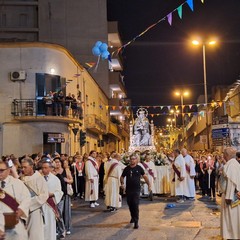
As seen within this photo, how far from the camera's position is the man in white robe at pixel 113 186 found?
14.7m

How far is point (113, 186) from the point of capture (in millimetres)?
14844

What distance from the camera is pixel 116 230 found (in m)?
11.2

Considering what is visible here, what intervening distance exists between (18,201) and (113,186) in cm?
881

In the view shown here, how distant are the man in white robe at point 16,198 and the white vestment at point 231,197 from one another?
4.10 metres

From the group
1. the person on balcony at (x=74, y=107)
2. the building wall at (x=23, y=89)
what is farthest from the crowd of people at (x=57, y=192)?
the person on balcony at (x=74, y=107)

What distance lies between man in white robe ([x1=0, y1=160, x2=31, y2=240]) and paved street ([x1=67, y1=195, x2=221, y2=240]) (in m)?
4.26

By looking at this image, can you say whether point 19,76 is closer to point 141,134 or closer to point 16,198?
point 141,134

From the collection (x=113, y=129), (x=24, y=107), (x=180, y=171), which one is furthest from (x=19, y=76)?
(x=113, y=129)

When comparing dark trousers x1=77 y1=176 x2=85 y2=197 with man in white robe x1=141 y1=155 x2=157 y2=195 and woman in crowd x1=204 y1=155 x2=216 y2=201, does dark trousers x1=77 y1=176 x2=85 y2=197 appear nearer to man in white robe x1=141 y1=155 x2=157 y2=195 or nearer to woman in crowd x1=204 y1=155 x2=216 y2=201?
man in white robe x1=141 y1=155 x2=157 y2=195

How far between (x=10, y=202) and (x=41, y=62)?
22561 mm

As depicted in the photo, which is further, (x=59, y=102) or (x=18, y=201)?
(x=59, y=102)

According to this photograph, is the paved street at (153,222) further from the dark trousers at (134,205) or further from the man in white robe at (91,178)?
the man in white robe at (91,178)

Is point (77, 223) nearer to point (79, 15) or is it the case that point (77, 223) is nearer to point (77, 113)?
point (77, 113)

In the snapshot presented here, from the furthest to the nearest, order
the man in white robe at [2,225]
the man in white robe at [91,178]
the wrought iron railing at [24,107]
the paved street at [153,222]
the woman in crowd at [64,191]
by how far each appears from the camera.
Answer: the wrought iron railing at [24,107], the man in white robe at [91,178], the paved street at [153,222], the woman in crowd at [64,191], the man in white robe at [2,225]
